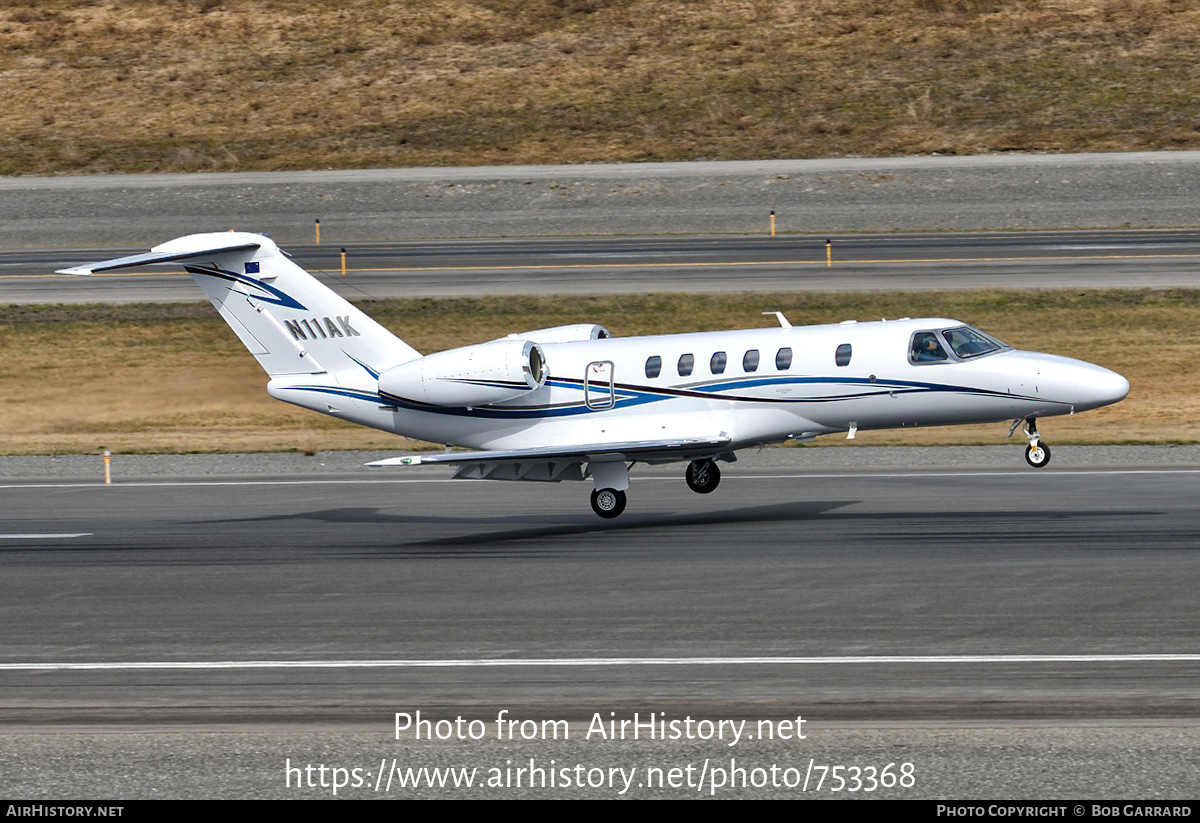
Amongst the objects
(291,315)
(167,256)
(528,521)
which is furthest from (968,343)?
(167,256)

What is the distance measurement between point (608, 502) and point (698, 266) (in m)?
26.0

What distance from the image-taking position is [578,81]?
6969 centimetres

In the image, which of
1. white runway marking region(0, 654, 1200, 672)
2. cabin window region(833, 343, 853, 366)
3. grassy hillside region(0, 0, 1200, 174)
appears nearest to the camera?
white runway marking region(0, 654, 1200, 672)

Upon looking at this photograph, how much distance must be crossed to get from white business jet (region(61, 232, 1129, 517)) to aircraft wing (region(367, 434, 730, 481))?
3 cm

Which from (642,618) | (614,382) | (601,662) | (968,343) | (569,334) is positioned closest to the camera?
(601,662)

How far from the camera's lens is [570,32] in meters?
73.5

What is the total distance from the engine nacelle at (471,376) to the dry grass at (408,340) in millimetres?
10085

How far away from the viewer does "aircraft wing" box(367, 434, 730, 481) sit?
24016mm

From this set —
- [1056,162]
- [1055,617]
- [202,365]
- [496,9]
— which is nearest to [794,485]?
[1055,617]

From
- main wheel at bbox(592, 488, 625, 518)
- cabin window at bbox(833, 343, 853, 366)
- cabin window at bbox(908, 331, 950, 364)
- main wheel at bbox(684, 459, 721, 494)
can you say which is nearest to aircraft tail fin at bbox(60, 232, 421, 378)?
main wheel at bbox(592, 488, 625, 518)

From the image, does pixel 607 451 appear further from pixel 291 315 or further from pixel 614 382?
pixel 291 315

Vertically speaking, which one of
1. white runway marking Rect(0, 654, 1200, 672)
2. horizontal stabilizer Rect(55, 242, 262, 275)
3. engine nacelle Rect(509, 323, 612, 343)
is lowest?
white runway marking Rect(0, 654, 1200, 672)

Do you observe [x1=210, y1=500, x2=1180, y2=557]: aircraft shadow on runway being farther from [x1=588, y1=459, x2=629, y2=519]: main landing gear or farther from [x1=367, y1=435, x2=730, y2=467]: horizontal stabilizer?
[x1=367, y1=435, x2=730, y2=467]: horizontal stabilizer

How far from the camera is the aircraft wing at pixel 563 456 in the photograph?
24.0 m
